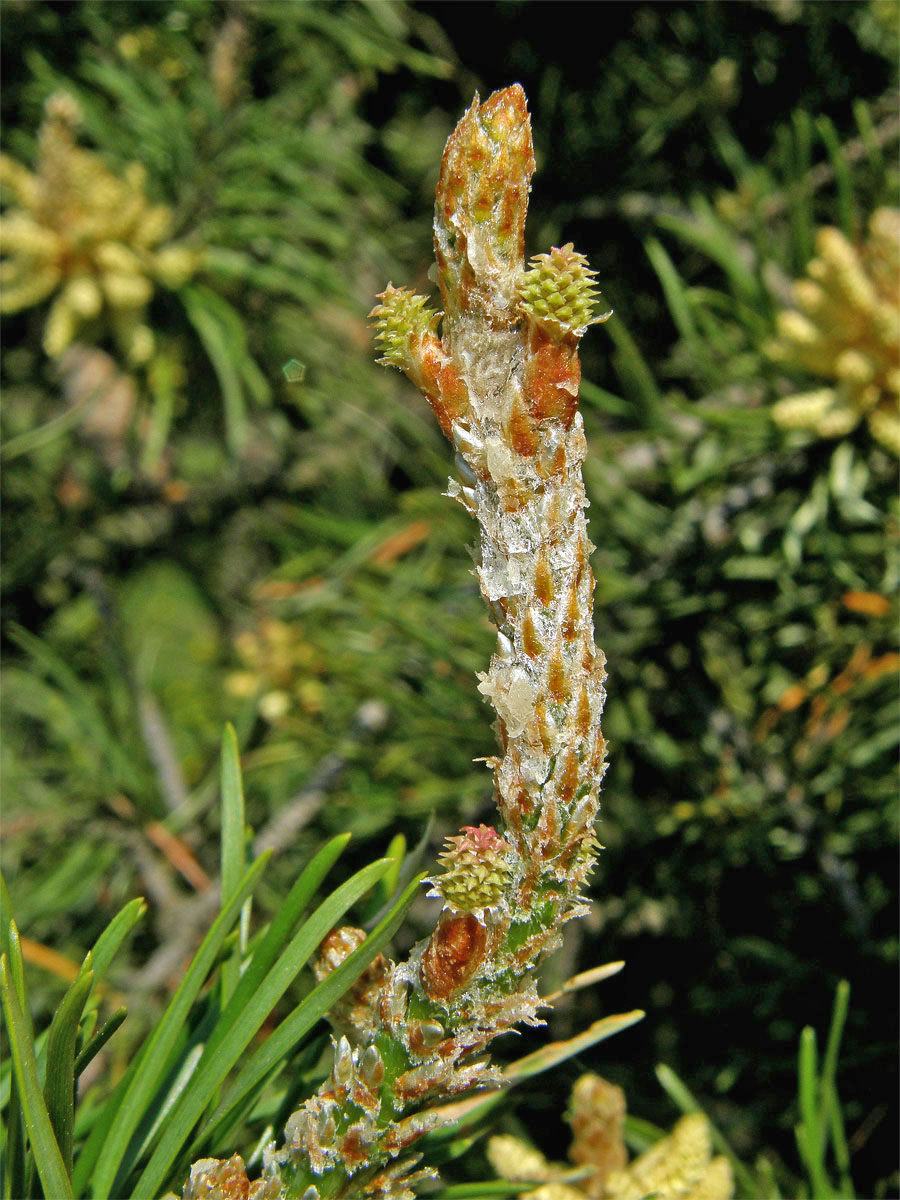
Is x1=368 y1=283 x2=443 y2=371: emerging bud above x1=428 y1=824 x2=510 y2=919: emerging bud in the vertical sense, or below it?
above

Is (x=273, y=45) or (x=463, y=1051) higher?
(x=273, y=45)

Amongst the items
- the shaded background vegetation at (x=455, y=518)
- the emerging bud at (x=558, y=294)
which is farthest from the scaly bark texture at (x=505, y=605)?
the shaded background vegetation at (x=455, y=518)

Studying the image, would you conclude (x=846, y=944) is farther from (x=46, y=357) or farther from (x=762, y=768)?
(x=46, y=357)

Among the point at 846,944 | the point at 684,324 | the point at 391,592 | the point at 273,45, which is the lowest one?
the point at 846,944

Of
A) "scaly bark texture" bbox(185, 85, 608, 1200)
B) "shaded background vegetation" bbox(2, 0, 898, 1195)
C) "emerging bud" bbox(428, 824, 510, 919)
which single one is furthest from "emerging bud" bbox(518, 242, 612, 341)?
"shaded background vegetation" bbox(2, 0, 898, 1195)

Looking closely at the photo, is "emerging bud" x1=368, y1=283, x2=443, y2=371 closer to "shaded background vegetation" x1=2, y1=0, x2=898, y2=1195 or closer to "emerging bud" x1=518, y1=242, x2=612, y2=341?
"emerging bud" x1=518, y1=242, x2=612, y2=341

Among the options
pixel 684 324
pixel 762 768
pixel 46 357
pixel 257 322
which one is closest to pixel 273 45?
pixel 257 322
